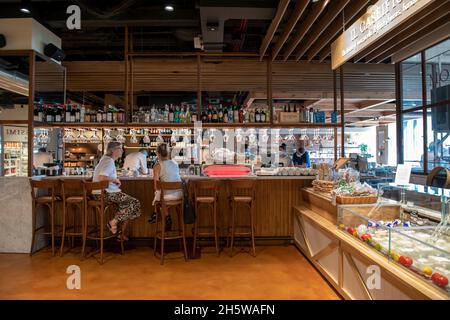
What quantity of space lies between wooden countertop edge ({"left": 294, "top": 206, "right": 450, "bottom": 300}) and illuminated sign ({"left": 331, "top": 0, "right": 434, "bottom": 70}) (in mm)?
1949

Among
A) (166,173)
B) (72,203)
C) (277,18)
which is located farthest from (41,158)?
(277,18)

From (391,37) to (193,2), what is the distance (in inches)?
130

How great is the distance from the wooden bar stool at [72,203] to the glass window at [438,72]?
7064 millimetres

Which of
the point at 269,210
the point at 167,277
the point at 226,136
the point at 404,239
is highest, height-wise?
the point at 226,136

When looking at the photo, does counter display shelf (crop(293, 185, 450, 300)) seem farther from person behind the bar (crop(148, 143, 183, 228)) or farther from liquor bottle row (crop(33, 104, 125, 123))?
liquor bottle row (crop(33, 104, 125, 123))

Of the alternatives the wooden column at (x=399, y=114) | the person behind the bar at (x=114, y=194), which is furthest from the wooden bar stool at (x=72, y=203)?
the wooden column at (x=399, y=114)

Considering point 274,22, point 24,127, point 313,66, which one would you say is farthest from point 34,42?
point 24,127

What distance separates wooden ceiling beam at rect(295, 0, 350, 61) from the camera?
153 inches

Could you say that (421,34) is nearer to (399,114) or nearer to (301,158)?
(399,114)

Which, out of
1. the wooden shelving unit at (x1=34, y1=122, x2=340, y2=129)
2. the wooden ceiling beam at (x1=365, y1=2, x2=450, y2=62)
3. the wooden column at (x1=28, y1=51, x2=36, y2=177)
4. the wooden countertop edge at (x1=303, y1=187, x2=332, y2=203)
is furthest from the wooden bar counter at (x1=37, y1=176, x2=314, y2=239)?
the wooden ceiling beam at (x1=365, y1=2, x2=450, y2=62)

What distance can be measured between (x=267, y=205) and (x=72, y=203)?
3140 millimetres

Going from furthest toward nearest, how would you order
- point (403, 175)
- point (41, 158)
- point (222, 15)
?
1. point (41, 158)
2. point (222, 15)
3. point (403, 175)

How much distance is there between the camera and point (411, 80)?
756 cm
